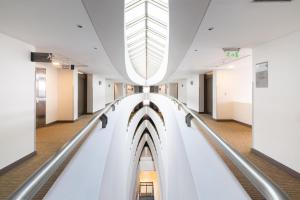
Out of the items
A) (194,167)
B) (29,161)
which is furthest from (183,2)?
(29,161)

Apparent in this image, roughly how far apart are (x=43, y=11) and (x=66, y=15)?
0.32 metres

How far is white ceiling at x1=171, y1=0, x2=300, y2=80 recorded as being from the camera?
2734 mm

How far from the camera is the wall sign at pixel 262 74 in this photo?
4988 mm

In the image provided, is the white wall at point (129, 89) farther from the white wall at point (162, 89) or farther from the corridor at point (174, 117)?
the corridor at point (174, 117)

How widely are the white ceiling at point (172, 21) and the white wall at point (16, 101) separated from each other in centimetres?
38

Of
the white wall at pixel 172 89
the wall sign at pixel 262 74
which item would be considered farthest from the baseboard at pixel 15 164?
the white wall at pixel 172 89

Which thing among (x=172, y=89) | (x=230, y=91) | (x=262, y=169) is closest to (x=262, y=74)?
(x=262, y=169)

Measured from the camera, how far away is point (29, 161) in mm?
4730

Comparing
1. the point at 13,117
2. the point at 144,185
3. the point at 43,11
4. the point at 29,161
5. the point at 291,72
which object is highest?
the point at 43,11

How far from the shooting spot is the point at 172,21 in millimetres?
3816

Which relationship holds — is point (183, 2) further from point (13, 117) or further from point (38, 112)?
point (38, 112)

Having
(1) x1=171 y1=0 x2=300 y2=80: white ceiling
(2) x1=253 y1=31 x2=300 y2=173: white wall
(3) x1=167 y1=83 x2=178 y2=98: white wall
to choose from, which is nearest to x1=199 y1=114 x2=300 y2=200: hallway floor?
(2) x1=253 y1=31 x2=300 y2=173: white wall

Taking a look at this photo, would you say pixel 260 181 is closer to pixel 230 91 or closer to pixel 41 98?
pixel 41 98

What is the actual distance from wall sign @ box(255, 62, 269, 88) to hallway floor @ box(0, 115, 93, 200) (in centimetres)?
577
